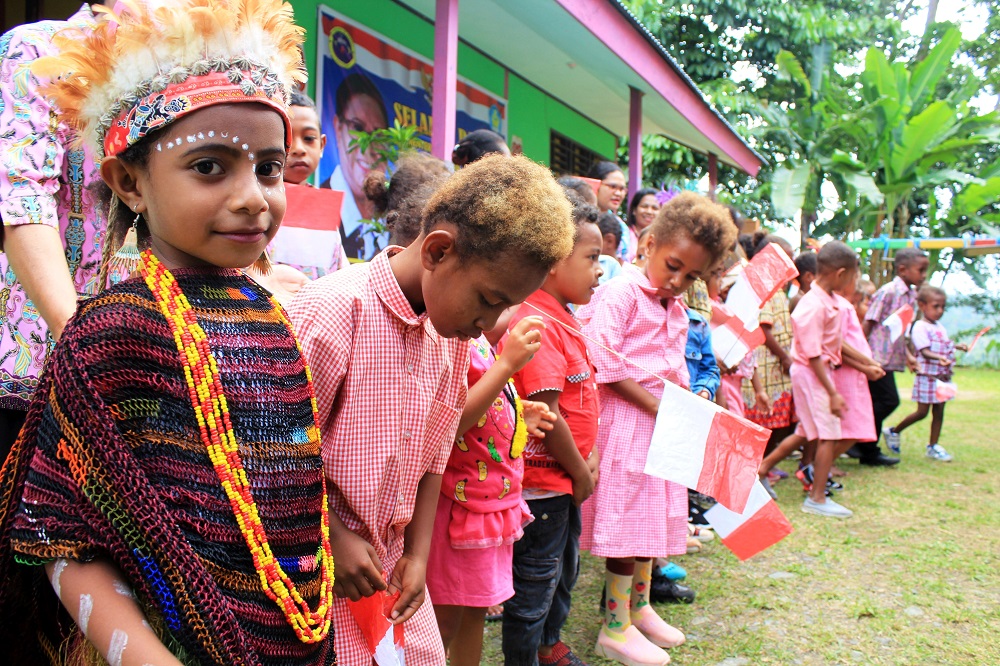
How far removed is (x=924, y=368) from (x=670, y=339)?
562cm

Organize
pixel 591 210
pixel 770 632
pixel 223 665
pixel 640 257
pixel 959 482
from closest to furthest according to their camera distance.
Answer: pixel 223 665 < pixel 591 210 < pixel 770 632 < pixel 640 257 < pixel 959 482

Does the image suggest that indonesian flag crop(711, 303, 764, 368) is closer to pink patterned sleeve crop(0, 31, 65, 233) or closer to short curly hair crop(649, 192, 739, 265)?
short curly hair crop(649, 192, 739, 265)

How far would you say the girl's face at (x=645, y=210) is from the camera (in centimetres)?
561

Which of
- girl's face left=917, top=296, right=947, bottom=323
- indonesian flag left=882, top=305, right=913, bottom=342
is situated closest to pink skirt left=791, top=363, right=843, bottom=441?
indonesian flag left=882, top=305, right=913, bottom=342

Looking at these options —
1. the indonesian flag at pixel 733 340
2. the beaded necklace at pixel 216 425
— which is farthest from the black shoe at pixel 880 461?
the beaded necklace at pixel 216 425

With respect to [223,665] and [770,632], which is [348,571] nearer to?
[223,665]

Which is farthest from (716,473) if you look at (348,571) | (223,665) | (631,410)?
(223,665)

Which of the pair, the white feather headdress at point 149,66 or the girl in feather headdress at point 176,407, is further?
the white feather headdress at point 149,66

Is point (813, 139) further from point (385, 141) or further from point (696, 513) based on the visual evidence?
point (385, 141)

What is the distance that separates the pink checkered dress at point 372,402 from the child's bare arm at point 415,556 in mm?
23

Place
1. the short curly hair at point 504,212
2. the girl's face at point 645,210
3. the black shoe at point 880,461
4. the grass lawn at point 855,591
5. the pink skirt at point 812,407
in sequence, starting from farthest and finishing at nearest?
the black shoe at point 880,461 < the pink skirt at point 812,407 < the girl's face at point 645,210 < the grass lawn at point 855,591 < the short curly hair at point 504,212

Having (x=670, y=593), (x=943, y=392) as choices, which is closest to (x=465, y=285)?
(x=670, y=593)

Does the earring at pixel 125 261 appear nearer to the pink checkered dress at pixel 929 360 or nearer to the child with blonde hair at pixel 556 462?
the child with blonde hair at pixel 556 462

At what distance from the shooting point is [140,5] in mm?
1159
